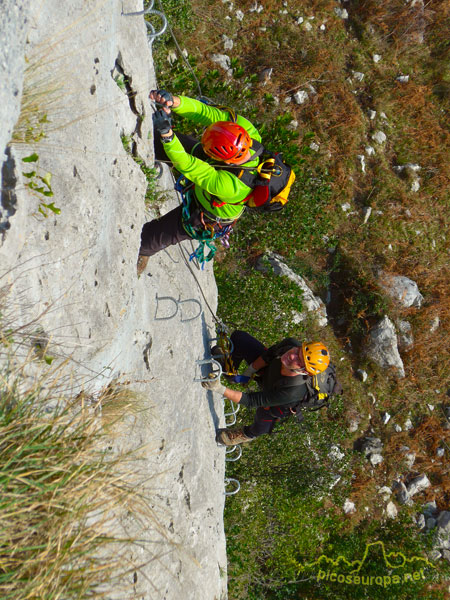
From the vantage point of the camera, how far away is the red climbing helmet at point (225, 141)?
4.48 m

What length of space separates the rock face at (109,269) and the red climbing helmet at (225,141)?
0.69 metres

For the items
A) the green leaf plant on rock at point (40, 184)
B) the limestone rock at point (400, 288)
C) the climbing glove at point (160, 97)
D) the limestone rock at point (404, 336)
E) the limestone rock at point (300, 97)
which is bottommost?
the limestone rock at point (404, 336)

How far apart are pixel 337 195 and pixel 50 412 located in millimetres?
8375

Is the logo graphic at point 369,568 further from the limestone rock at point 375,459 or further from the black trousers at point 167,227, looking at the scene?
the black trousers at point 167,227

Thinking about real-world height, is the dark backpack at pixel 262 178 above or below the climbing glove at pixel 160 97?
below

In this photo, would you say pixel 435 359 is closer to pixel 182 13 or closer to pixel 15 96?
pixel 182 13

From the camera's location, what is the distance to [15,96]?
2328 millimetres

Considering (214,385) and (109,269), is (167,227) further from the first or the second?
(214,385)

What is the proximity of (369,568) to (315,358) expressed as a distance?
584 centimetres

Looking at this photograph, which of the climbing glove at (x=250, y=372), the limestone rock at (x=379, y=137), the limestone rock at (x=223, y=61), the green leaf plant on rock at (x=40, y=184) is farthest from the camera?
the limestone rock at (x=379, y=137)

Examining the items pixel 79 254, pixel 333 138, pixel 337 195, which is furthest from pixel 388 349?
pixel 79 254

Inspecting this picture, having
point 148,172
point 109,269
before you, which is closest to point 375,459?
point 148,172

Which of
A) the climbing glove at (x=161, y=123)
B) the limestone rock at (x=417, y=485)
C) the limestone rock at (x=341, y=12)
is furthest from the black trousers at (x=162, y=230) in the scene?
the limestone rock at (x=341, y=12)

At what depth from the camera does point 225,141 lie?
14.7 feet
